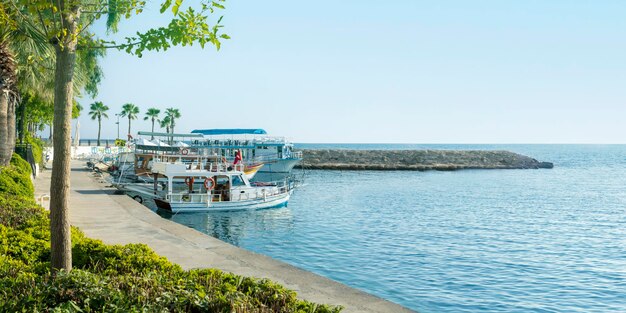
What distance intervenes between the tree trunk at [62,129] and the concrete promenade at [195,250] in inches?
209

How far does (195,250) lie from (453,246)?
1441 centimetres

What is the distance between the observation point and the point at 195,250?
1593 cm

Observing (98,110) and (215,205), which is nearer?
(215,205)

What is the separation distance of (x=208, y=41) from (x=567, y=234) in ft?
95.7

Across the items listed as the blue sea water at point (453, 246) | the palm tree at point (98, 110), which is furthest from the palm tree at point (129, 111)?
the blue sea water at point (453, 246)

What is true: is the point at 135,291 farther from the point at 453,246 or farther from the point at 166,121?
the point at 166,121

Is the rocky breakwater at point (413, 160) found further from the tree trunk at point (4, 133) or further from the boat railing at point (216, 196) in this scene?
the tree trunk at point (4, 133)

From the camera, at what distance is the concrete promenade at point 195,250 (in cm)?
1134

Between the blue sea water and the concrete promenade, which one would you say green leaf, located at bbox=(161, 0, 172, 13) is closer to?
the concrete promenade

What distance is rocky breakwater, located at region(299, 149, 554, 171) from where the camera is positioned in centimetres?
10204

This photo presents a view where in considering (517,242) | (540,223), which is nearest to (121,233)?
(517,242)

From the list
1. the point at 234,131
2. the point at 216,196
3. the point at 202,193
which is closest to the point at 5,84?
the point at 202,193

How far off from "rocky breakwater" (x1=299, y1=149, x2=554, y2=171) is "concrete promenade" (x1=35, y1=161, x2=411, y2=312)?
75.8 metres

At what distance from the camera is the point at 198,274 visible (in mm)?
8484
